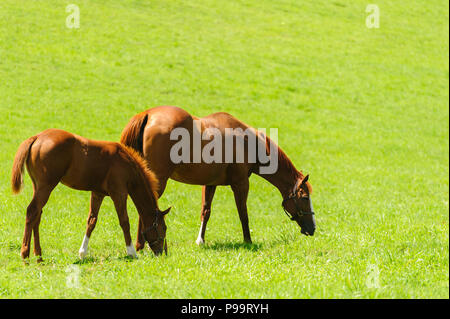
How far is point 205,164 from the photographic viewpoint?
10.4 meters

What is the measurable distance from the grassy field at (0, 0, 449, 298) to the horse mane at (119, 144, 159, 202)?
1133mm

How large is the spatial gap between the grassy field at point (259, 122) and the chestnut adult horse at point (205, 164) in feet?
2.26

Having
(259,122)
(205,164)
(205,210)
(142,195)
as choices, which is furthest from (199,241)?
(259,122)

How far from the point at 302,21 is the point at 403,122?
12.1 m

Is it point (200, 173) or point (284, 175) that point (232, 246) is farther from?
point (284, 175)

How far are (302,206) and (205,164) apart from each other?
220 cm

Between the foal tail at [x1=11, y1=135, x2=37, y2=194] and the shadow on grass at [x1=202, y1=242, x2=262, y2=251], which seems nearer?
the foal tail at [x1=11, y1=135, x2=37, y2=194]

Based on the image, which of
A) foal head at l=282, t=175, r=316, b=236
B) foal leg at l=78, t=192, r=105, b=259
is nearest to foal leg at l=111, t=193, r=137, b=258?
foal leg at l=78, t=192, r=105, b=259

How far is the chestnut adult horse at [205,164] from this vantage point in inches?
382

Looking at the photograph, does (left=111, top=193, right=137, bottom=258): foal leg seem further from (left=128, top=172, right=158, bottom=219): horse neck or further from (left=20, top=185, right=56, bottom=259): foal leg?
(left=20, top=185, right=56, bottom=259): foal leg

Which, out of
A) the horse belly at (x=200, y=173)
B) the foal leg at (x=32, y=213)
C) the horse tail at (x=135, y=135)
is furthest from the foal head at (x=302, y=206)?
the foal leg at (x=32, y=213)

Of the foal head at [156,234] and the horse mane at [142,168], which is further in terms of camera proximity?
the foal head at [156,234]

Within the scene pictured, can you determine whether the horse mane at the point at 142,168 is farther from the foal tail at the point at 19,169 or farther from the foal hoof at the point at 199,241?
the foal hoof at the point at 199,241

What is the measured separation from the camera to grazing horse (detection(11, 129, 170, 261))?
8023mm
